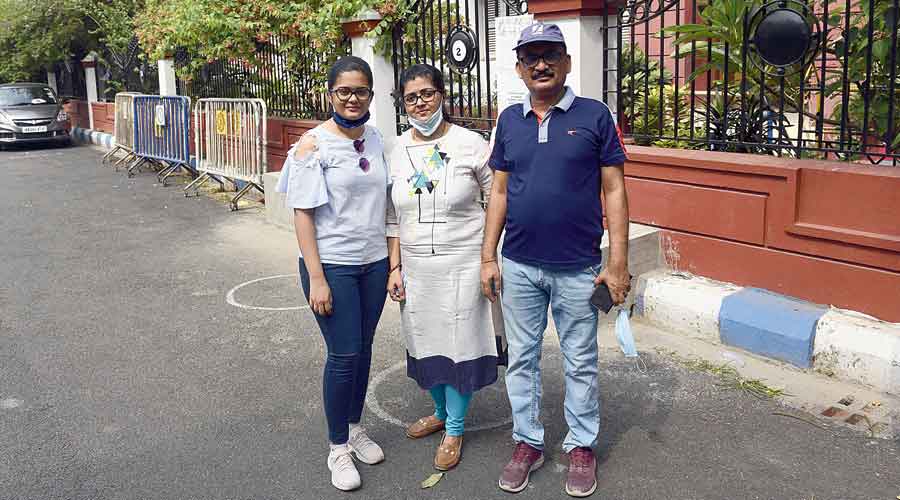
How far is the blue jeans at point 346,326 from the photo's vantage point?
3537 millimetres

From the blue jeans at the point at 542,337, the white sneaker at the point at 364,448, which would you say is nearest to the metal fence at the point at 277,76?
the white sneaker at the point at 364,448

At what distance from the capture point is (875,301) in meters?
4.68

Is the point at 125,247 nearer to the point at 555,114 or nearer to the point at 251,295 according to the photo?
the point at 251,295

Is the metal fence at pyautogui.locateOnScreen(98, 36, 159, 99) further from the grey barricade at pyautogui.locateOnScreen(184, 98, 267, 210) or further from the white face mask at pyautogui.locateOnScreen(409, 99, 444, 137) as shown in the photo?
the white face mask at pyautogui.locateOnScreen(409, 99, 444, 137)

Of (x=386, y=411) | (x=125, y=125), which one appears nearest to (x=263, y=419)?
(x=386, y=411)

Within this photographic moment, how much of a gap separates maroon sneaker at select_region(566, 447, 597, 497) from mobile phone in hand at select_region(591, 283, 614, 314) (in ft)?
2.11

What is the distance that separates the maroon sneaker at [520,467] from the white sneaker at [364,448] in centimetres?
58

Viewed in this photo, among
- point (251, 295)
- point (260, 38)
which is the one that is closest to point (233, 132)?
point (260, 38)

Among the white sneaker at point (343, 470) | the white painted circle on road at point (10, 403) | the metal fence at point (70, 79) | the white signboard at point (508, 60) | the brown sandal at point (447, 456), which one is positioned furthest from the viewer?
the metal fence at point (70, 79)

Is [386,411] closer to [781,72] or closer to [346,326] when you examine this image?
[346,326]

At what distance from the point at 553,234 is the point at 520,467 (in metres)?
1.01

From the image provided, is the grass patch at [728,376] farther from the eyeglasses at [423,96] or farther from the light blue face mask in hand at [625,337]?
the eyeglasses at [423,96]

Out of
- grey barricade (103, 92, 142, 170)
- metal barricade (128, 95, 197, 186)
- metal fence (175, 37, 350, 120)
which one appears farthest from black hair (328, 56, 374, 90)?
grey barricade (103, 92, 142, 170)

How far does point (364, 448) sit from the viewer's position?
3.84 m
